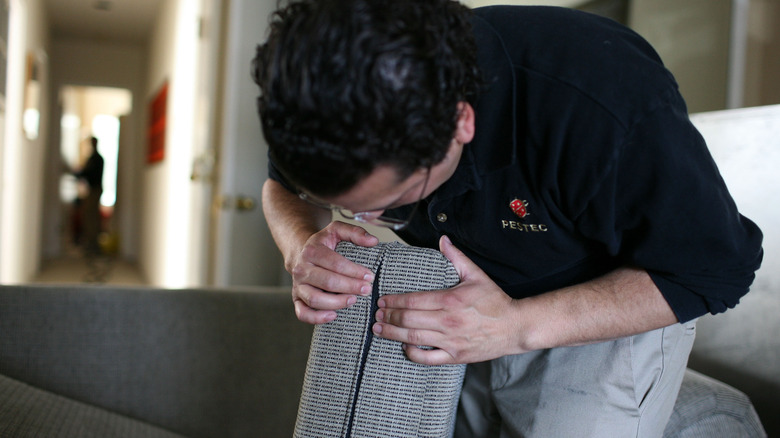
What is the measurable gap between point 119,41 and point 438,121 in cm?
869

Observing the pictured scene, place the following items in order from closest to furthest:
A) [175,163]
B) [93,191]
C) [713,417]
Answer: [713,417] < [175,163] < [93,191]

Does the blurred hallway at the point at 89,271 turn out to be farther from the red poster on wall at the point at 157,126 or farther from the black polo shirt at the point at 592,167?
the black polo shirt at the point at 592,167

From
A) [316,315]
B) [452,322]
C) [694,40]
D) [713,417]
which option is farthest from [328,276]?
[694,40]

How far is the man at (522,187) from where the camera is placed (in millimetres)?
660

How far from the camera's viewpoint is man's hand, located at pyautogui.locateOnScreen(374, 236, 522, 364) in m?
0.81

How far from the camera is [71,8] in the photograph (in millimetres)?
6566

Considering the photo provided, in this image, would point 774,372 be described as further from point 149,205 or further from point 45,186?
point 45,186

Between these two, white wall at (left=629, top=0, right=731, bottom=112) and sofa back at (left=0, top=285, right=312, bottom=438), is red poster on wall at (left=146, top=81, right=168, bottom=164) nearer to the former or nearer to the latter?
sofa back at (left=0, top=285, right=312, bottom=438)

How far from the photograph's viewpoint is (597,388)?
0.92m

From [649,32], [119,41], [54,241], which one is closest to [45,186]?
[54,241]

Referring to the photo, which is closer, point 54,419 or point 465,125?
point 465,125

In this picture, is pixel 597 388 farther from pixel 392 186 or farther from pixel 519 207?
pixel 392 186

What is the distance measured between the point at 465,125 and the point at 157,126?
571 cm

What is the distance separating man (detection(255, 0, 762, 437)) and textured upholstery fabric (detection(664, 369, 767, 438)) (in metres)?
0.14
